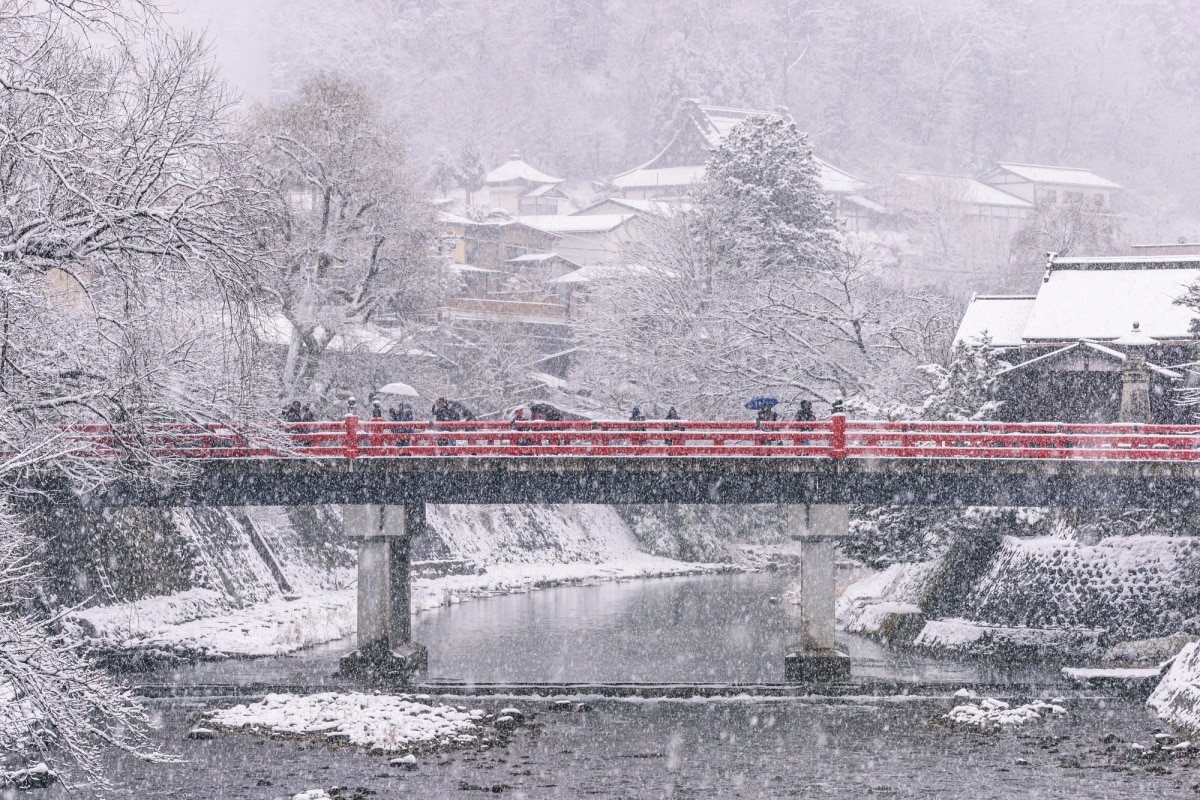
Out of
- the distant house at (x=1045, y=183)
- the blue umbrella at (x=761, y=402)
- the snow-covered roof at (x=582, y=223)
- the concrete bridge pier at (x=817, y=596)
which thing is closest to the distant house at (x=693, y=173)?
the distant house at (x=1045, y=183)

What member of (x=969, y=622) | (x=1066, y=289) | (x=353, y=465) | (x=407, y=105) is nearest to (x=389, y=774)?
(x=353, y=465)

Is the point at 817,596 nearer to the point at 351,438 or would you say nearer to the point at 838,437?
the point at 838,437

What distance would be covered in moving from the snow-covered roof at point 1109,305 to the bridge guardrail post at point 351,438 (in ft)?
75.2

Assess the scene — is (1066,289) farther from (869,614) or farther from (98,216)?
(98,216)

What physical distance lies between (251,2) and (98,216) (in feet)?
548

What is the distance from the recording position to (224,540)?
1565 inches

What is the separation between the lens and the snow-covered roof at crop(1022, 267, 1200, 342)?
42375 millimetres

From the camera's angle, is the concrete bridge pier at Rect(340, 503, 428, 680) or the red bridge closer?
the red bridge

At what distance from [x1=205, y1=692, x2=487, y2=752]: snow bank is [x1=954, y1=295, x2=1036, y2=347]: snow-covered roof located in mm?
25076

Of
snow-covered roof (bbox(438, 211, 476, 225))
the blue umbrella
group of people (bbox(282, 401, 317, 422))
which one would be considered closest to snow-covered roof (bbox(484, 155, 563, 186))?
snow-covered roof (bbox(438, 211, 476, 225))

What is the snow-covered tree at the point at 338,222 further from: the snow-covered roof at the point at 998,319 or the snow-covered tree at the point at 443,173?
the snow-covered tree at the point at 443,173

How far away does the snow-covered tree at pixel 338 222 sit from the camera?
42.9 metres

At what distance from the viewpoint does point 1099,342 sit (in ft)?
138

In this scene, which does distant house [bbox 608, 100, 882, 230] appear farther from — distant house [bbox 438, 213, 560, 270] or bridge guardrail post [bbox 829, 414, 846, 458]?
bridge guardrail post [bbox 829, 414, 846, 458]
